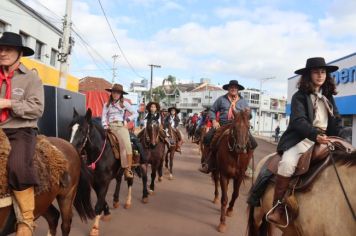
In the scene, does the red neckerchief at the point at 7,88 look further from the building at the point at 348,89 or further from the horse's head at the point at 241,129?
the building at the point at 348,89

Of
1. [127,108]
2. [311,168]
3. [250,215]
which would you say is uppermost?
[127,108]

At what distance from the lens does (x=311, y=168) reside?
3949mm

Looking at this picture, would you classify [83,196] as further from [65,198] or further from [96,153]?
[96,153]

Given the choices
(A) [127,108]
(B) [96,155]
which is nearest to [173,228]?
(B) [96,155]

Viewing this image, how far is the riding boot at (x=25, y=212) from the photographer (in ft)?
11.8

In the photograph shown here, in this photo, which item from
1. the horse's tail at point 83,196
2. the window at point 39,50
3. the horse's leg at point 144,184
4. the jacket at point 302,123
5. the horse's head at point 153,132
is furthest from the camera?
the window at point 39,50

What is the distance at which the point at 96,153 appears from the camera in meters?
6.70

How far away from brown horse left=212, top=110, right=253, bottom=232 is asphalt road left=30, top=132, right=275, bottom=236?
38cm

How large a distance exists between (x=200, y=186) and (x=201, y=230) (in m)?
4.38

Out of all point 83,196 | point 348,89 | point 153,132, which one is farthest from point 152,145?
point 348,89

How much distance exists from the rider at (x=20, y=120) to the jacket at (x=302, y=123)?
261 centimetres

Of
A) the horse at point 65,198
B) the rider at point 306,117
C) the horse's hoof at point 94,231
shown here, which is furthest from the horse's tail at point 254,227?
the horse's hoof at point 94,231

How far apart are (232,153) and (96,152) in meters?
2.60

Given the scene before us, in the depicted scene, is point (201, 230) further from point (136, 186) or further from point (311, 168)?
point (136, 186)
